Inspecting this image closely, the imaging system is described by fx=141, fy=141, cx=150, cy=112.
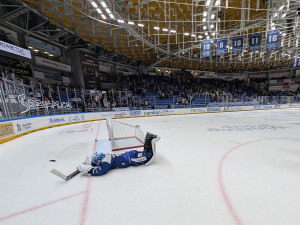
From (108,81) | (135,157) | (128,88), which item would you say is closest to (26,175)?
(135,157)

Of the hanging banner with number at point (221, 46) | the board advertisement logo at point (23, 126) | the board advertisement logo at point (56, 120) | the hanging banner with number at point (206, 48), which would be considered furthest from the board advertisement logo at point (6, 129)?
the hanging banner with number at point (221, 46)

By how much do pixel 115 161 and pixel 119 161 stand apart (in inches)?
2.7

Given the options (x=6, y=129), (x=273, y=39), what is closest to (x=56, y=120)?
(x=6, y=129)

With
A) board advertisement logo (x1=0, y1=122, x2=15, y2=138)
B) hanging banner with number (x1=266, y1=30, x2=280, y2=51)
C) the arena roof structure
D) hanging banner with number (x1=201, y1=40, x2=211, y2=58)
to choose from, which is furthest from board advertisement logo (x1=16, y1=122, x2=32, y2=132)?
hanging banner with number (x1=266, y1=30, x2=280, y2=51)

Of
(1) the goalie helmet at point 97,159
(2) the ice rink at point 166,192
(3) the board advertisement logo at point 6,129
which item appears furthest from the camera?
(3) the board advertisement logo at point 6,129

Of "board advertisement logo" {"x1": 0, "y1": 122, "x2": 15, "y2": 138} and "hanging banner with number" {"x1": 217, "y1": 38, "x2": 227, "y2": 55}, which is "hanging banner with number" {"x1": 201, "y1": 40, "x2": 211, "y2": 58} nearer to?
"hanging banner with number" {"x1": 217, "y1": 38, "x2": 227, "y2": 55}

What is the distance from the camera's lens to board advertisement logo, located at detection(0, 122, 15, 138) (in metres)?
4.75

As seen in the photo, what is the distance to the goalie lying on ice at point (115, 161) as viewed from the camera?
90.4 inches

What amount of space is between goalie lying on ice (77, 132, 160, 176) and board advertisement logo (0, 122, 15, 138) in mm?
4497

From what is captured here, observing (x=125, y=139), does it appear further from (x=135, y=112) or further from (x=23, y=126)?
(x=135, y=112)

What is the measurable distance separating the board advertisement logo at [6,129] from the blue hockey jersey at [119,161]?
15.3ft

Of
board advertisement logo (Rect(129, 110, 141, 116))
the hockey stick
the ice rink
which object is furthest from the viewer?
A: board advertisement logo (Rect(129, 110, 141, 116))

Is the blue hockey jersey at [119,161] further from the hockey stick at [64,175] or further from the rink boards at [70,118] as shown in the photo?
the rink boards at [70,118]

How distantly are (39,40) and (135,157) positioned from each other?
52.9 feet
